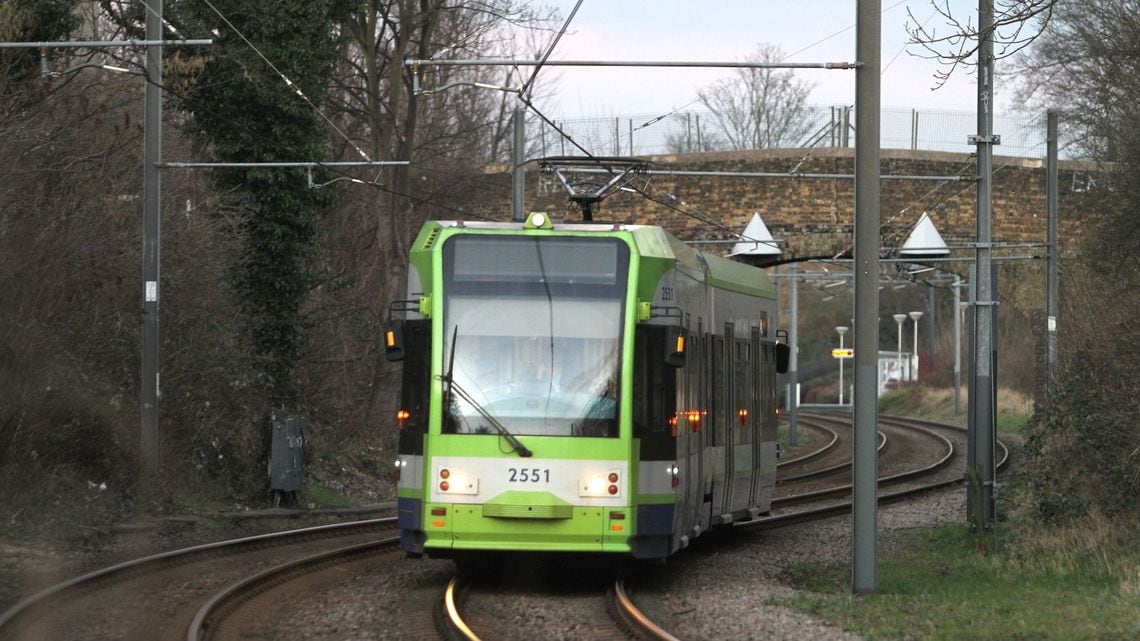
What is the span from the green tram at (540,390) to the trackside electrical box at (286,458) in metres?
Result: 9.86

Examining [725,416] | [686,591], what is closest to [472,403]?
[686,591]

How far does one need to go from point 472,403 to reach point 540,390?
0.57 m

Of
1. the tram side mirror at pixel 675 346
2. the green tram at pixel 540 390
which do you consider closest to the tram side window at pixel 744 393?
the green tram at pixel 540 390

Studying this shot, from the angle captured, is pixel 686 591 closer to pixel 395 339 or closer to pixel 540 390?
pixel 540 390

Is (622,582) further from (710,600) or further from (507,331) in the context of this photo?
(507,331)

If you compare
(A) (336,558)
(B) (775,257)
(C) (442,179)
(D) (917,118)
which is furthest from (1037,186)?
(A) (336,558)

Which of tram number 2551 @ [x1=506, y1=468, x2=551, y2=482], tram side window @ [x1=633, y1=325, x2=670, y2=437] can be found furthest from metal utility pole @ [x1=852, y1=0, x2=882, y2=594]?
tram number 2551 @ [x1=506, y1=468, x2=551, y2=482]

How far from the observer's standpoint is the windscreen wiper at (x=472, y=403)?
13805mm

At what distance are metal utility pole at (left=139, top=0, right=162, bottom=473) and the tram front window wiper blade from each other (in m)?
9.12

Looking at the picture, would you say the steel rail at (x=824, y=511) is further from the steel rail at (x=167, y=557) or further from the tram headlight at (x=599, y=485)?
the tram headlight at (x=599, y=485)

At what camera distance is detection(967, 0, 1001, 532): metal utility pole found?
1886 cm

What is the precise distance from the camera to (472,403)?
1396 cm

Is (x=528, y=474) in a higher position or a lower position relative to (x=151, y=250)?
lower

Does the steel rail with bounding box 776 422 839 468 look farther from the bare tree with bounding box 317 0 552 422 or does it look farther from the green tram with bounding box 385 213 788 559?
the green tram with bounding box 385 213 788 559
